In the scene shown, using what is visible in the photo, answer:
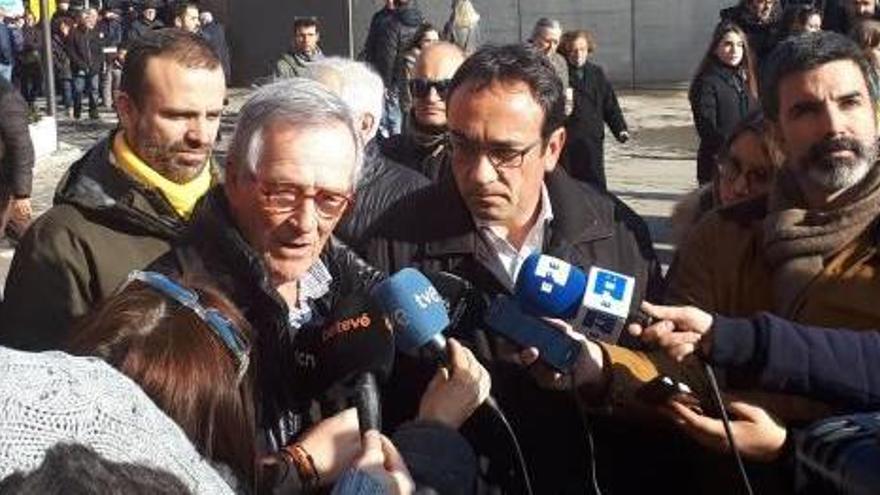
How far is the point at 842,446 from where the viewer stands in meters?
2.14

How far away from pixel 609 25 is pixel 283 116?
65.1 feet

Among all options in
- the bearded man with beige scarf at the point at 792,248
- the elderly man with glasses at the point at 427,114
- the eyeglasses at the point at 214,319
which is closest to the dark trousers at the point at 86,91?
the elderly man with glasses at the point at 427,114

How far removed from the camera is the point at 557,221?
3156mm

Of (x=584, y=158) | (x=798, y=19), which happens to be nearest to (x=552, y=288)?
(x=584, y=158)

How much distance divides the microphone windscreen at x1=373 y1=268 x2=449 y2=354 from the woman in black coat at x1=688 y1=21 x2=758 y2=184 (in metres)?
5.75

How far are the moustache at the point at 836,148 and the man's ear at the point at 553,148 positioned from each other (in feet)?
1.86

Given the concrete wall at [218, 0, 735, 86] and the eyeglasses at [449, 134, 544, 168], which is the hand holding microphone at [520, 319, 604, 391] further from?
the concrete wall at [218, 0, 735, 86]

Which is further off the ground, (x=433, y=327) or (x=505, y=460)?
(x=433, y=327)

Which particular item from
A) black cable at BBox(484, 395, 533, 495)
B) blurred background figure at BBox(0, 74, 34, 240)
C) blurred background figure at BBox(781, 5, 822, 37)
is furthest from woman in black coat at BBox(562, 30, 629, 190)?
black cable at BBox(484, 395, 533, 495)

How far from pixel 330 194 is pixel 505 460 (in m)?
0.65

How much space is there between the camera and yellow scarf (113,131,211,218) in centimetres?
326

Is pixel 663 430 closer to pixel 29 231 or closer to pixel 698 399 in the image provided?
pixel 698 399

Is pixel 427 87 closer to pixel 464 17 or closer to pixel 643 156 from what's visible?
pixel 464 17

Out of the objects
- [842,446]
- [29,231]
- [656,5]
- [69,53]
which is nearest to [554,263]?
[842,446]
